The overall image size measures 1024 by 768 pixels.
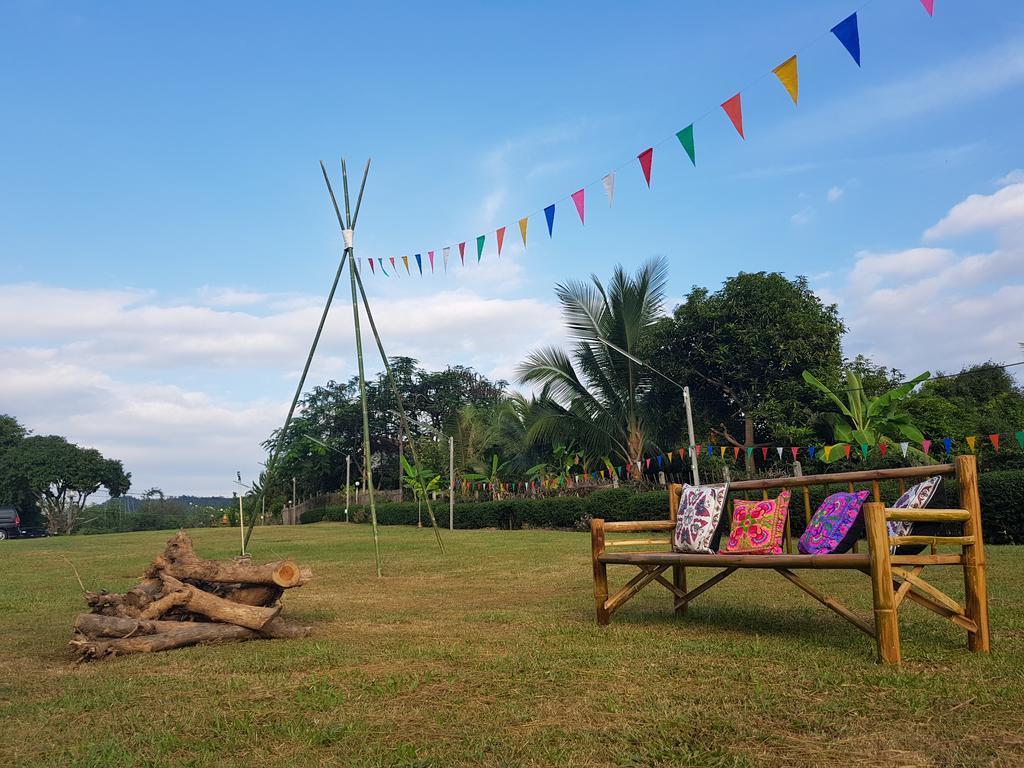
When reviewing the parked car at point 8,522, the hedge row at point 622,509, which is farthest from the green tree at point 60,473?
the hedge row at point 622,509

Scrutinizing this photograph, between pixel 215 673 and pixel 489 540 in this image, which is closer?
pixel 215 673

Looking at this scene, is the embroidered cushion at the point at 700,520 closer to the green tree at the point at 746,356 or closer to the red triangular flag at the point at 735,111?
the red triangular flag at the point at 735,111

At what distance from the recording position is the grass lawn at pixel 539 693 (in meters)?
2.83

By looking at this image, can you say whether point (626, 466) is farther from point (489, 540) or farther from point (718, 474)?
point (489, 540)

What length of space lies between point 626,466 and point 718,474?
3123 millimetres

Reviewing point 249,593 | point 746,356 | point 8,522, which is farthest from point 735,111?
point 8,522

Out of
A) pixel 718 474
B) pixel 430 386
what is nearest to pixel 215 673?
pixel 718 474

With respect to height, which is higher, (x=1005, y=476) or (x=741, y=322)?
(x=741, y=322)

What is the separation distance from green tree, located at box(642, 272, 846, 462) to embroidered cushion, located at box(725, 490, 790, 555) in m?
18.3

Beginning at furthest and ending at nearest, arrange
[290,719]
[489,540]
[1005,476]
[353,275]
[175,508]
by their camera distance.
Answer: [175,508] < [489,540] < [1005,476] < [353,275] < [290,719]

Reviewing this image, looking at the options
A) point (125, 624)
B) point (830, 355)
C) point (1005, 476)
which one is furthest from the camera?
point (830, 355)

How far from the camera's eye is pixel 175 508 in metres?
57.3

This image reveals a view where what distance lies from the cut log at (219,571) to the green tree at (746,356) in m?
19.6

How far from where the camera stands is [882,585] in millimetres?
3852
